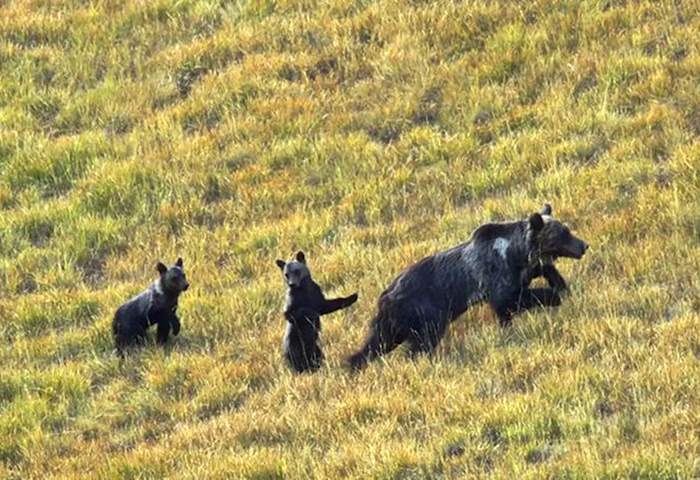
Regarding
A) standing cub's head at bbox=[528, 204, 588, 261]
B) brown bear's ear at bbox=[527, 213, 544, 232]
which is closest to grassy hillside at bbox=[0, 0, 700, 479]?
standing cub's head at bbox=[528, 204, 588, 261]

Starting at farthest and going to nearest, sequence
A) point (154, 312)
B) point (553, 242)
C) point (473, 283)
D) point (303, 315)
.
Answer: point (154, 312) → point (553, 242) → point (473, 283) → point (303, 315)

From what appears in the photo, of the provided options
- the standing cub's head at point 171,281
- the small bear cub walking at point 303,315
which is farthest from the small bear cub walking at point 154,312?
the small bear cub walking at point 303,315

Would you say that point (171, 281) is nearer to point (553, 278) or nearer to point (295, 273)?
point (295, 273)

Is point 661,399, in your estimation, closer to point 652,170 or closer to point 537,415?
point 537,415

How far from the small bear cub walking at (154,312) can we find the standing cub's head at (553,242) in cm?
345

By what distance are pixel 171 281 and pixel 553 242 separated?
3730 millimetres

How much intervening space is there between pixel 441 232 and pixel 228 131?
4245 millimetres

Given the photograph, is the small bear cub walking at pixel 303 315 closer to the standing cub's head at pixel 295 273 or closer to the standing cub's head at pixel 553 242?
the standing cub's head at pixel 295 273

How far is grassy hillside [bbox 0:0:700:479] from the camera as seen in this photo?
10477mm

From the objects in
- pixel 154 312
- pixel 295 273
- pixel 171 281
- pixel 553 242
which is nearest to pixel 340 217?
pixel 171 281

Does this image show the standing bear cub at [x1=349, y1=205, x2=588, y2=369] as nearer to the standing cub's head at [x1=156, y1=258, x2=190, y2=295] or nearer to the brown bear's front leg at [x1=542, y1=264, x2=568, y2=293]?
the brown bear's front leg at [x1=542, y1=264, x2=568, y2=293]

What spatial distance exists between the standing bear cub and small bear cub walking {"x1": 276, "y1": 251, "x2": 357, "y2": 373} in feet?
1.24

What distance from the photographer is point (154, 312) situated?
13547 mm

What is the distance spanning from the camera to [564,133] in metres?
16.3
